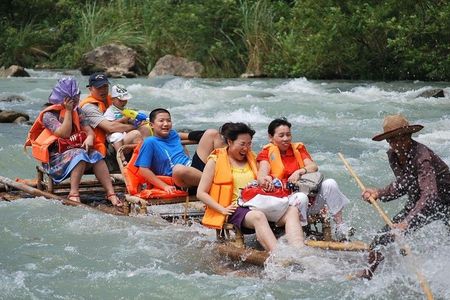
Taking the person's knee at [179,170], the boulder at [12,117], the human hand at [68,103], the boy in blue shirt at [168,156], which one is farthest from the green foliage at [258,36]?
the person's knee at [179,170]

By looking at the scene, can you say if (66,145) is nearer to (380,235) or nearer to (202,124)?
(380,235)

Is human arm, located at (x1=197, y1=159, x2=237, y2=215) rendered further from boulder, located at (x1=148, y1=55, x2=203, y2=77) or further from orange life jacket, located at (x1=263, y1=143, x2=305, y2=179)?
boulder, located at (x1=148, y1=55, x2=203, y2=77)

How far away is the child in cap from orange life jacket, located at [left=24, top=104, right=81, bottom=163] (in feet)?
1.37

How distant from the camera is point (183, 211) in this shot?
8.33 meters

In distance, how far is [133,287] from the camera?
6.46 metres

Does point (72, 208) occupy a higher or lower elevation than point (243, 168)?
lower

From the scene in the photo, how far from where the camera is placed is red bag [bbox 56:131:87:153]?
905cm

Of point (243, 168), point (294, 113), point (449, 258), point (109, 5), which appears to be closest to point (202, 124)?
point (294, 113)

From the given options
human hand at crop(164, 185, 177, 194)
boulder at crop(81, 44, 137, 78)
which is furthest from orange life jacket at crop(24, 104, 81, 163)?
boulder at crop(81, 44, 137, 78)

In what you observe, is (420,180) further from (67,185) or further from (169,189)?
(67,185)

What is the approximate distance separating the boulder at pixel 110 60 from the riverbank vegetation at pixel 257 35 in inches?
22.9

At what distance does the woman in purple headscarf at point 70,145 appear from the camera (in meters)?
8.95

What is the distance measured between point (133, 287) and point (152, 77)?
19.4 metres

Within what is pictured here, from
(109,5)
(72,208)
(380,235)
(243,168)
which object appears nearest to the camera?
(380,235)
